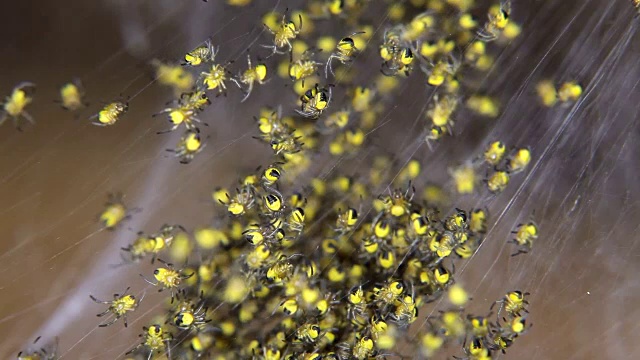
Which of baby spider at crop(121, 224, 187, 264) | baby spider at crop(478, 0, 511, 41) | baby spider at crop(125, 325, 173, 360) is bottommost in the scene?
baby spider at crop(125, 325, 173, 360)

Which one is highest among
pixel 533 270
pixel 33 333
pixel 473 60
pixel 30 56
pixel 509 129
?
pixel 30 56

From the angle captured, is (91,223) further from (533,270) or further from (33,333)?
(533,270)

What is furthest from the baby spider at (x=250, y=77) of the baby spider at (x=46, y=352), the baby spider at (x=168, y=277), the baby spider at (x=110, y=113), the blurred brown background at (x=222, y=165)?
the baby spider at (x=46, y=352)

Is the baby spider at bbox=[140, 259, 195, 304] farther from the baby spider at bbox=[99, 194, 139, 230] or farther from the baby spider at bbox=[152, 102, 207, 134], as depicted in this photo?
the baby spider at bbox=[152, 102, 207, 134]

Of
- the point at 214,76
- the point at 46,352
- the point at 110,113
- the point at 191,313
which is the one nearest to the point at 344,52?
the point at 214,76

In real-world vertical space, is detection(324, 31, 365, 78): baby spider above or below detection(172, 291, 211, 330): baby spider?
above

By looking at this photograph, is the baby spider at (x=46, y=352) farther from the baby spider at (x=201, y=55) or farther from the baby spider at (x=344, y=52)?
the baby spider at (x=344, y=52)

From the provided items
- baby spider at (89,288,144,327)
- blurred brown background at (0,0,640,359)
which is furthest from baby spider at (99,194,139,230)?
baby spider at (89,288,144,327)

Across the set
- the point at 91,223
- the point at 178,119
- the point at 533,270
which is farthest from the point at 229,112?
the point at 533,270
